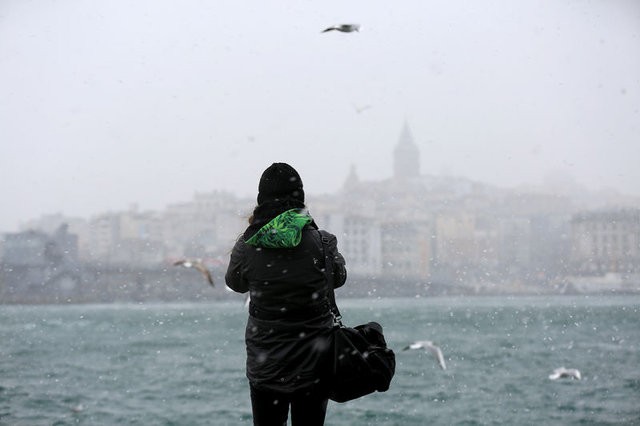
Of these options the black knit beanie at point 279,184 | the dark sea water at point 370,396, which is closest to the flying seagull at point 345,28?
the black knit beanie at point 279,184

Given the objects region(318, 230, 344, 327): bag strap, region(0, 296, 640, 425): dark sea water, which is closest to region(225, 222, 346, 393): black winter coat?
region(318, 230, 344, 327): bag strap

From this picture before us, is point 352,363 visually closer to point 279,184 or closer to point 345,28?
point 279,184

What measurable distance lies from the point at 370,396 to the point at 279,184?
1556 centimetres

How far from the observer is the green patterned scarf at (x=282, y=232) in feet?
6.07

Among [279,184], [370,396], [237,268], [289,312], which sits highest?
[279,184]

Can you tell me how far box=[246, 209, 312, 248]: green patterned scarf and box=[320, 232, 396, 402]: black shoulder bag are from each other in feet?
0.28

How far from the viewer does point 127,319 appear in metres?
60.2

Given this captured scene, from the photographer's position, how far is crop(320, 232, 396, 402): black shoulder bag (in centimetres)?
188

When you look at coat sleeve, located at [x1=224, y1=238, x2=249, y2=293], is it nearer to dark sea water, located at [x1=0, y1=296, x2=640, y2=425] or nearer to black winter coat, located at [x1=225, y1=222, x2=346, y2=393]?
black winter coat, located at [x1=225, y1=222, x2=346, y2=393]

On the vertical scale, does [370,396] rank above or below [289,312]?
below

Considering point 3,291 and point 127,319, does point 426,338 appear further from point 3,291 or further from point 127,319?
point 3,291

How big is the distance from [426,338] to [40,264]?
3855 centimetres

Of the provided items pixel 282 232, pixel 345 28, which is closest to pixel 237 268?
pixel 282 232

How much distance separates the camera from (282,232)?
185 cm
